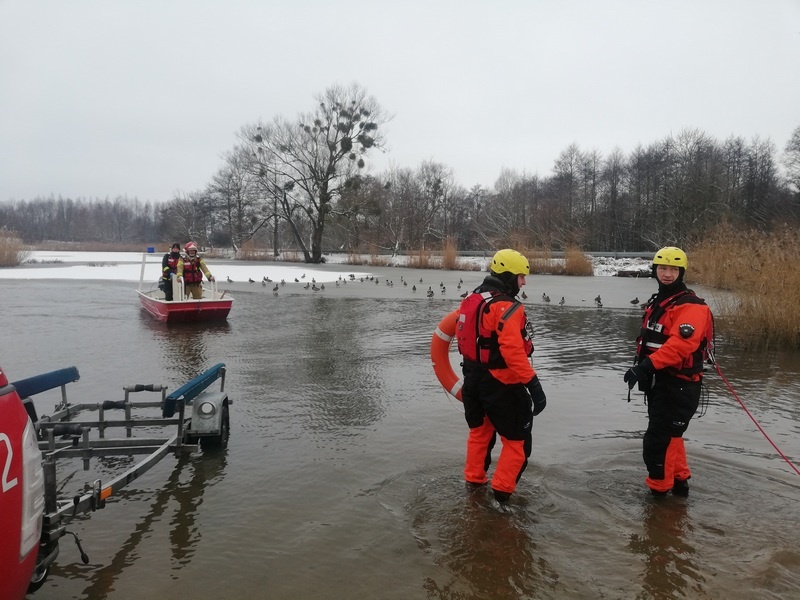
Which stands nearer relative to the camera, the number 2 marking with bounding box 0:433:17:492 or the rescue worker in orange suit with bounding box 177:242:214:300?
the number 2 marking with bounding box 0:433:17:492

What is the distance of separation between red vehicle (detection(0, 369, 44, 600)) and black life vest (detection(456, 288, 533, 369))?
2.67 meters

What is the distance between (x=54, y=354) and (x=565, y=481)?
886cm

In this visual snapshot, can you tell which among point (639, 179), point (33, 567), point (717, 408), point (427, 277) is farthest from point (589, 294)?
point (639, 179)

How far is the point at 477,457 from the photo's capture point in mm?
4297

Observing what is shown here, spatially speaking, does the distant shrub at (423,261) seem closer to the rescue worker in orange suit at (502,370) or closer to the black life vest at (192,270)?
the black life vest at (192,270)

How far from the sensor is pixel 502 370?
3977 millimetres

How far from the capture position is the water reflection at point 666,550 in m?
3.14

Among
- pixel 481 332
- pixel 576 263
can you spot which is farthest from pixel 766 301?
pixel 576 263

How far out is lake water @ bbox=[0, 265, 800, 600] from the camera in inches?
126

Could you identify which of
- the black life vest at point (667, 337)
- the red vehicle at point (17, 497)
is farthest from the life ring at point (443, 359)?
the red vehicle at point (17, 497)

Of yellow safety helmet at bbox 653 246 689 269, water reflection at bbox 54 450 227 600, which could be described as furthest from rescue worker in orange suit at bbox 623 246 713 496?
water reflection at bbox 54 450 227 600

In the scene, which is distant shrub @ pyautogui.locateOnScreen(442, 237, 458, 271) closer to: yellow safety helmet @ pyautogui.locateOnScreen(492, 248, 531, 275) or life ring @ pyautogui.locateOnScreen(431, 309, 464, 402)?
life ring @ pyautogui.locateOnScreen(431, 309, 464, 402)

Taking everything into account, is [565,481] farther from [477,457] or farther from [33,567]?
[33,567]

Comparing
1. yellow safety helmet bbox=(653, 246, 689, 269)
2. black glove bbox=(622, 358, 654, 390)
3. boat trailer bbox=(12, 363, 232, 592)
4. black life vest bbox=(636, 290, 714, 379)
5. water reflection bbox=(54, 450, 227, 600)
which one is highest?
yellow safety helmet bbox=(653, 246, 689, 269)
